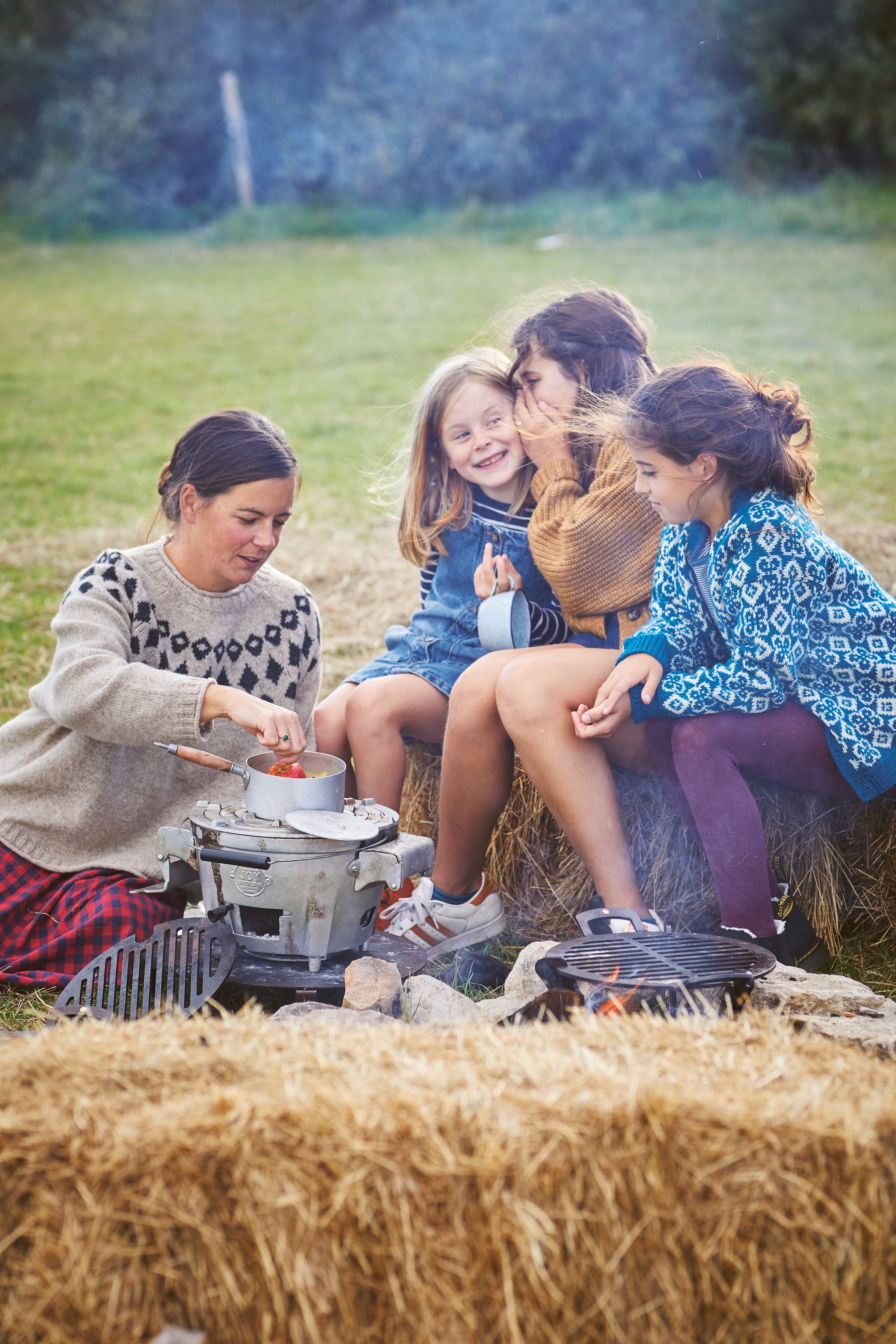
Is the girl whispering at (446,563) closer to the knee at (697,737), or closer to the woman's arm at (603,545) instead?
the woman's arm at (603,545)

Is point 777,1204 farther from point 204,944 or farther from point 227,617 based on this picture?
point 227,617

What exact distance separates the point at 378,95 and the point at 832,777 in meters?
16.7

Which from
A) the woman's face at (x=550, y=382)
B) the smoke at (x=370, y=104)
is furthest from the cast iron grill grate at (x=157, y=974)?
the smoke at (x=370, y=104)

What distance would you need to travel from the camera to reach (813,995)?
222 centimetres

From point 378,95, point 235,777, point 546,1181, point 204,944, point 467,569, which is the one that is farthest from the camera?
point 378,95

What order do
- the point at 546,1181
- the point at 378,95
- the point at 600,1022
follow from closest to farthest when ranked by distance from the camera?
the point at 546,1181 < the point at 600,1022 < the point at 378,95

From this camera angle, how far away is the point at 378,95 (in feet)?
55.8

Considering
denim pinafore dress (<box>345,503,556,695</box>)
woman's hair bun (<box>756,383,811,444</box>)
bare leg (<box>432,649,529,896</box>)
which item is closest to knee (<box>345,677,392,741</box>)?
denim pinafore dress (<box>345,503,556,695</box>)

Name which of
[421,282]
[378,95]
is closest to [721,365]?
[421,282]

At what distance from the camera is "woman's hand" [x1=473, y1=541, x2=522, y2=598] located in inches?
117

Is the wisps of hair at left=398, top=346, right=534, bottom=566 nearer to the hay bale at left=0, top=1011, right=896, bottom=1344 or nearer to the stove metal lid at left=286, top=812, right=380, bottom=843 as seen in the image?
the stove metal lid at left=286, top=812, right=380, bottom=843

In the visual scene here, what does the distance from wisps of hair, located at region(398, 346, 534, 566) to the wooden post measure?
1398cm

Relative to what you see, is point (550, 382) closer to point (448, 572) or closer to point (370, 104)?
point (448, 572)

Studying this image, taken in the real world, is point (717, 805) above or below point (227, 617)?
below
